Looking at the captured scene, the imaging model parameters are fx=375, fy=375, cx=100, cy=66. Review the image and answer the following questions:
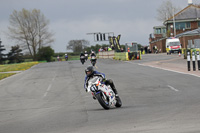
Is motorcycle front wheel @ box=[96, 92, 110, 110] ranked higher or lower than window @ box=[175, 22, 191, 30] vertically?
lower

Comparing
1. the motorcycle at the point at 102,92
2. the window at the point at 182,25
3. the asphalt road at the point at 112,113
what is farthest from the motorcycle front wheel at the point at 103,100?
the window at the point at 182,25

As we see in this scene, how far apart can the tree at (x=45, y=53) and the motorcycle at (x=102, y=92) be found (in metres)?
91.7

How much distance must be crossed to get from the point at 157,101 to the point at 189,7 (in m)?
77.7

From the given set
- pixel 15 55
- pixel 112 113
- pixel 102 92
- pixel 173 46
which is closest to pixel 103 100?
pixel 102 92

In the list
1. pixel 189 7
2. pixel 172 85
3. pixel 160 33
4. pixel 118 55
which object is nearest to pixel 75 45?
pixel 160 33

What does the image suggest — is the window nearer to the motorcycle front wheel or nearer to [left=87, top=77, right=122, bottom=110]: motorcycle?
[left=87, top=77, right=122, bottom=110]: motorcycle

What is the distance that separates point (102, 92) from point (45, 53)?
304ft

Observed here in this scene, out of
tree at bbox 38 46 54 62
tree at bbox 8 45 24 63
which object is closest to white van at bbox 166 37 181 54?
tree at bbox 38 46 54 62

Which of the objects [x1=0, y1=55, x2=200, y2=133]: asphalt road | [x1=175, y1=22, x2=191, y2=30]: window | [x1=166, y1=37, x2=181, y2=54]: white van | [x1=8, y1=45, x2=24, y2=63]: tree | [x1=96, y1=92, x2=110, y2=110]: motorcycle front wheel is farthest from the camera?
[x1=8, y1=45, x2=24, y2=63]: tree

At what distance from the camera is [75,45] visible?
199 m

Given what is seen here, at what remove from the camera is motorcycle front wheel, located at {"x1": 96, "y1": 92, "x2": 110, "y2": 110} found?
10.3 metres

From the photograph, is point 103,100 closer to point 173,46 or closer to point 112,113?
point 112,113

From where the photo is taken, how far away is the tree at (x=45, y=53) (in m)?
101

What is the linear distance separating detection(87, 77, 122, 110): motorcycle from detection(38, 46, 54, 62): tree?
91681 millimetres
